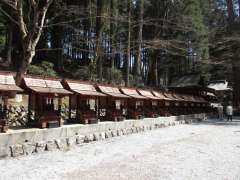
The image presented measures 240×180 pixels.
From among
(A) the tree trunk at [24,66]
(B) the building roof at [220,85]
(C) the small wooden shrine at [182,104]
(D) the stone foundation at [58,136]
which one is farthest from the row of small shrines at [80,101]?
(B) the building roof at [220,85]

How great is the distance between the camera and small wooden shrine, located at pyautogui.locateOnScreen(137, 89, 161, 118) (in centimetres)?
1998

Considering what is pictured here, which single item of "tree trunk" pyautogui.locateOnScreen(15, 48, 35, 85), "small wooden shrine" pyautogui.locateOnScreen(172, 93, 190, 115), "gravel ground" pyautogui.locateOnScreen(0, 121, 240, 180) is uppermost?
"tree trunk" pyautogui.locateOnScreen(15, 48, 35, 85)

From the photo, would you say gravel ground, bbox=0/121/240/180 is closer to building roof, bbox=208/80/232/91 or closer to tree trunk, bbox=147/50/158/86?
tree trunk, bbox=147/50/158/86

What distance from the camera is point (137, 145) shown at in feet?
41.9

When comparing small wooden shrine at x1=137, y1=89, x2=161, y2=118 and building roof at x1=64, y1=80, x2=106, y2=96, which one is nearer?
building roof at x1=64, y1=80, x2=106, y2=96

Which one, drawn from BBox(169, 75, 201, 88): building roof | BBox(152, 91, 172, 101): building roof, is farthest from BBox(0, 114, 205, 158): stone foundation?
BBox(169, 75, 201, 88): building roof

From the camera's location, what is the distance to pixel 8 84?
10328 mm

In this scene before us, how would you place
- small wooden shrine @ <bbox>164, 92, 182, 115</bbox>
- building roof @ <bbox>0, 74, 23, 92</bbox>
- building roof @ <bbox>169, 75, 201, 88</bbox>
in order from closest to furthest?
building roof @ <bbox>0, 74, 23, 92</bbox>, small wooden shrine @ <bbox>164, 92, 182, 115</bbox>, building roof @ <bbox>169, 75, 201, 88</bbox>

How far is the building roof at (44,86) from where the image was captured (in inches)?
454

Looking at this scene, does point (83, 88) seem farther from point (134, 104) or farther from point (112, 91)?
point (134, 104)

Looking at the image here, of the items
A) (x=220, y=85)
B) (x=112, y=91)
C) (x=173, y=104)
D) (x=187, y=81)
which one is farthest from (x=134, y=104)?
(x=220, y=85)

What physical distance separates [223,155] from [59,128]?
5.41 m

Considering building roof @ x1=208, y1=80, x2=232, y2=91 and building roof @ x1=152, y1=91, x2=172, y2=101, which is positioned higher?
building roof @ x1=208, y1=80, x2=232, y2=91

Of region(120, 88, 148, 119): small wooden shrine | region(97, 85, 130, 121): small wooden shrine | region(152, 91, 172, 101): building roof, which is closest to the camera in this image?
region(97, 85, 130, 121): small wooden shrine
